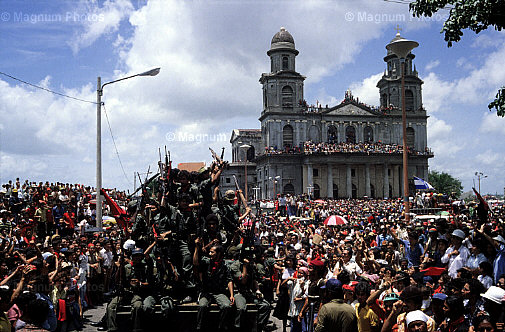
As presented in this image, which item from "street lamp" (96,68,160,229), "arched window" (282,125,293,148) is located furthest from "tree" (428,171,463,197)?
"street lamp" (96,68,160,229)

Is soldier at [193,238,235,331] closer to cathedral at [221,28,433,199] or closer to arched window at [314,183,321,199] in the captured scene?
cathedral at [221,28,433,199]

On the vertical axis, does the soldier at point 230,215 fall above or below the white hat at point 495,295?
above

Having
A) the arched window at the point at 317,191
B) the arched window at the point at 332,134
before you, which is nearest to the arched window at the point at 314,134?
the arched window at the point at 332,134

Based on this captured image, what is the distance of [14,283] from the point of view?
22.3 feet

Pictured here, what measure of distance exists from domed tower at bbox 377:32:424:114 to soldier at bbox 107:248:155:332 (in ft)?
240

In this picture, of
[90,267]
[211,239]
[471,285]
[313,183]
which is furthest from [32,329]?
[313,183]

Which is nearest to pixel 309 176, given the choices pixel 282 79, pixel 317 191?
pixel 317 191

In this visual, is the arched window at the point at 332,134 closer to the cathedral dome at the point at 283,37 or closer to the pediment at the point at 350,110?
the pediment at the point at 350,110

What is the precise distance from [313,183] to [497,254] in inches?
2393

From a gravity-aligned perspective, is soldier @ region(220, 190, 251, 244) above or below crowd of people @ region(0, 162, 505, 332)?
above

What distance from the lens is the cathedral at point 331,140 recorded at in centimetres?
6862

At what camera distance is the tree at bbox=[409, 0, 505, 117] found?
11047 mm

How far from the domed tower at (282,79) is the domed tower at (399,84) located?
1626cm

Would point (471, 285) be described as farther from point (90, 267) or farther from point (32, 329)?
point (90, 267)
